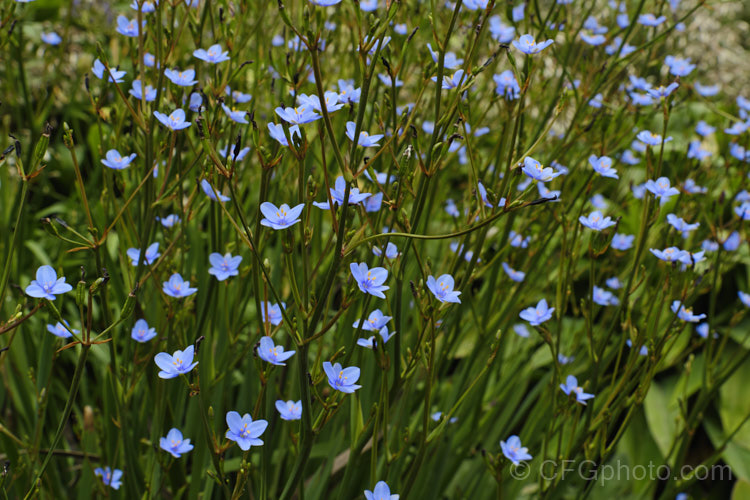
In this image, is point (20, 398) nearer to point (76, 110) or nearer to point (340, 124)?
point (340, 124)

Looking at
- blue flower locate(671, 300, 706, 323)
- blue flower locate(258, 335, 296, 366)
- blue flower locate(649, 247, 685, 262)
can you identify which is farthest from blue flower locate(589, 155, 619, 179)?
blue flower locate(258, 335, 296, 366)

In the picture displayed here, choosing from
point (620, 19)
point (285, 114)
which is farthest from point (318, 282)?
point (620, 19)

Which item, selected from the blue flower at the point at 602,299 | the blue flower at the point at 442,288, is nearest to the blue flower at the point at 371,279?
the blue flower at the point at 442,288

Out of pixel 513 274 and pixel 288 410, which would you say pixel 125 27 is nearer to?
pixel 288 410

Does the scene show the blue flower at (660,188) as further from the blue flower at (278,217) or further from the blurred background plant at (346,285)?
the blue flower at (278,217)

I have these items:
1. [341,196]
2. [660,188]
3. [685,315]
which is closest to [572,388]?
[685,315]

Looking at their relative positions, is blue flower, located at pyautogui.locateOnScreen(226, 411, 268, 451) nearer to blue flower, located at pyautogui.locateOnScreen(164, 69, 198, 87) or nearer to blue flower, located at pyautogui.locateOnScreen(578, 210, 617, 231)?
blue flower, located at pyautogui.locateOnScreen(164, 69, 198, 87)
